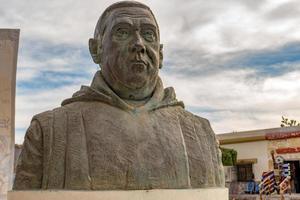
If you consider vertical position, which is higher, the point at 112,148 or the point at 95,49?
the point at 95,49

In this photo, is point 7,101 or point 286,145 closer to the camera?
point 7,101

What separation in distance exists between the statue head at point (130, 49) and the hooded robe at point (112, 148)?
0.08 meters

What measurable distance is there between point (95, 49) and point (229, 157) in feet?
50.7

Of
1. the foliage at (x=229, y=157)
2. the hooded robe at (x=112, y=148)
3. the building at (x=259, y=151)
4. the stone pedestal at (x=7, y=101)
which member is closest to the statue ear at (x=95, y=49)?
the hooded robe at (x=112, y=148)

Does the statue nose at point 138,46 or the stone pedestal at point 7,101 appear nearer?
the statue nose at point 138,46

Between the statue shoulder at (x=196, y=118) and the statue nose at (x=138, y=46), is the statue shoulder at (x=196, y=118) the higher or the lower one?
the lower one

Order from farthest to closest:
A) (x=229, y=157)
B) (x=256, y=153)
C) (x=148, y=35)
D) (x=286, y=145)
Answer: (x=256, y=153), (x=286, y=145), (x=229, y=157), (x=148, y=35)

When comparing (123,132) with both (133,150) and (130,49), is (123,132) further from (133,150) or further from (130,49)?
(130,49)

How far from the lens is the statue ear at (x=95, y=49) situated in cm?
276

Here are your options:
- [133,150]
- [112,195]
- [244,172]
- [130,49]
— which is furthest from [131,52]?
[244,172]

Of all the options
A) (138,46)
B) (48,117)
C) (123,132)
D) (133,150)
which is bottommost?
(133,150)

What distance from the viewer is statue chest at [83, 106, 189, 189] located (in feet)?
7.68

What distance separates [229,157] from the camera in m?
17.7

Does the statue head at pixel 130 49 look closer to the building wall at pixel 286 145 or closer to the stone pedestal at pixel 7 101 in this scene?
the stone pedestal at pixel 7 101
